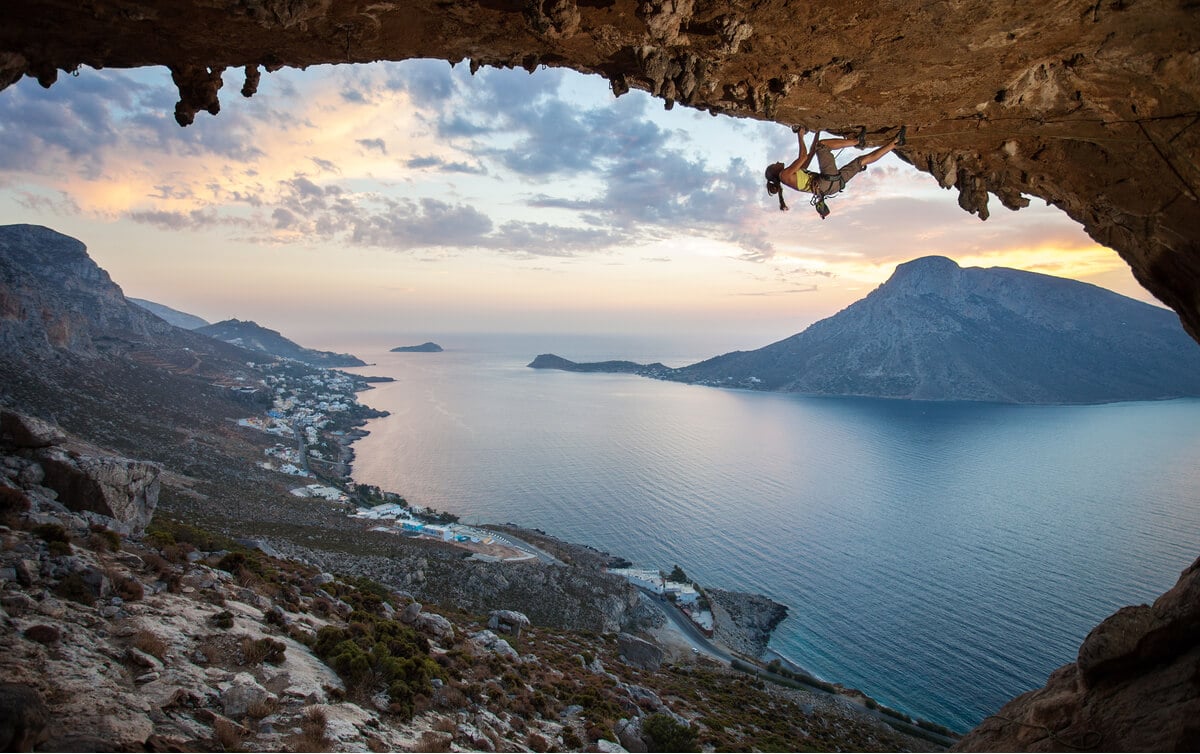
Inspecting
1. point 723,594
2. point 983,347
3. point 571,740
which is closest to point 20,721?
point 571,740

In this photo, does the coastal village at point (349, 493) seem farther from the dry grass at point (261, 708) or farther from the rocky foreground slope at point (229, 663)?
the dry grass at point (261, 708)

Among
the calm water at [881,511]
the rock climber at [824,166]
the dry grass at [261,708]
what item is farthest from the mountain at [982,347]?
the dry grass at [261,708]

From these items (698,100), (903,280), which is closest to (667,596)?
(698,100)

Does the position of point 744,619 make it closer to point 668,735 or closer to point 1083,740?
point 668,735

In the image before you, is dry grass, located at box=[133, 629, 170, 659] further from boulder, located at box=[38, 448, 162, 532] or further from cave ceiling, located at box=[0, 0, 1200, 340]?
boulder, located at box=[38, 448, 162, 532]

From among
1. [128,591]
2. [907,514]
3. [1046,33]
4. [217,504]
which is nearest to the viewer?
[1046,33]

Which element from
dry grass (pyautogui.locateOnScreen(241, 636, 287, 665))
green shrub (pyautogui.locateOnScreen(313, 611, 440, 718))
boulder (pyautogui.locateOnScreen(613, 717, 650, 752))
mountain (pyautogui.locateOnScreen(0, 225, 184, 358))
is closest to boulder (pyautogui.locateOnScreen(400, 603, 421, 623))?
green shrub (pyautogui.locateOnScreen(313, 611, 440, 718))

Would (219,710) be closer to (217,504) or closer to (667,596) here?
(667,596)
